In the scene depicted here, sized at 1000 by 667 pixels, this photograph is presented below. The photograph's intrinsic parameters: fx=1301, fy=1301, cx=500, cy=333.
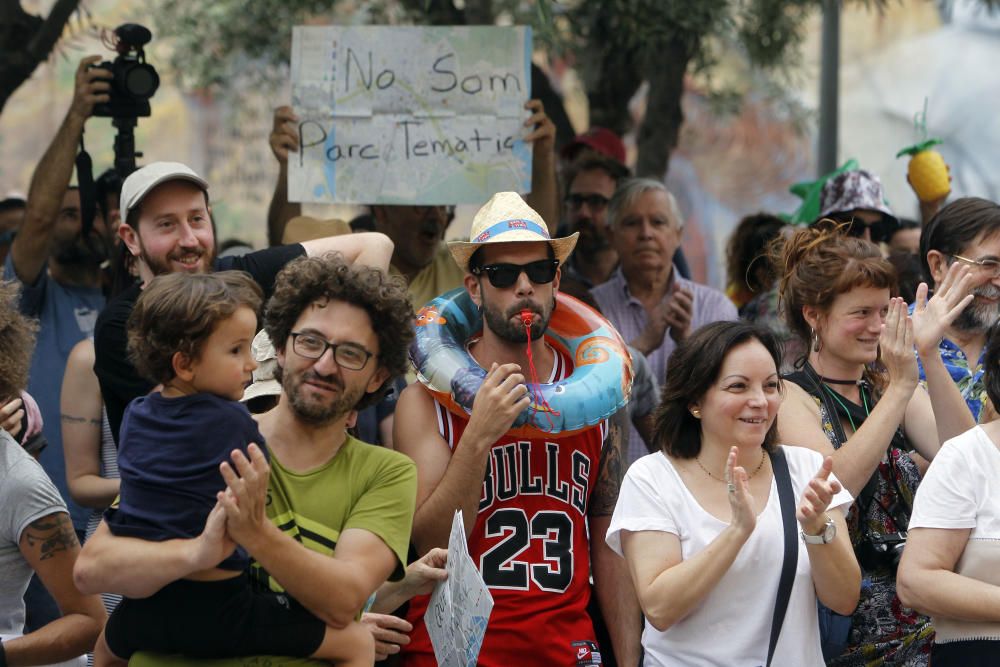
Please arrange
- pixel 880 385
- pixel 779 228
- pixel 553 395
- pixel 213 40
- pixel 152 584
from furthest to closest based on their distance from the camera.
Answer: pixel 213 40, pixel 779 228, pixel 880 385, pixel 553 395, pixel 152 584

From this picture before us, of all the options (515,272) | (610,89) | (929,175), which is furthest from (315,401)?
(610,89)

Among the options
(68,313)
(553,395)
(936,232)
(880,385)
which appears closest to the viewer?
(553,395)

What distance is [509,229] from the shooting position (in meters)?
4.02

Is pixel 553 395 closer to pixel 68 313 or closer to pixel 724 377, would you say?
pixel 724 377

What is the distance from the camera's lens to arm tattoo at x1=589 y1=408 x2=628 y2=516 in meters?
4.03

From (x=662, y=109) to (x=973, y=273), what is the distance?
12.7ft

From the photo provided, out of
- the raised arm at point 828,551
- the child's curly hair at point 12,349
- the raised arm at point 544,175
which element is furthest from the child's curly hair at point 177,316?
the raised arm at point 544,175

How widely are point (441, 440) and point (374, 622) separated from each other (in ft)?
2.02

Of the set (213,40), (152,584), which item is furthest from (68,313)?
(213,40)

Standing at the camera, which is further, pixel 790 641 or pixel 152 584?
pixel 790 641

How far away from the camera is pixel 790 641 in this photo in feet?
11.3

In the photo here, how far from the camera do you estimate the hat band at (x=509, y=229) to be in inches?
158

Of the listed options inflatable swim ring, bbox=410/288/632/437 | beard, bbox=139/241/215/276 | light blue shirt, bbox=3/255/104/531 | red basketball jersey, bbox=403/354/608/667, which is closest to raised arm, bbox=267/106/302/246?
light blue shirt, bbox=3/255/104/531

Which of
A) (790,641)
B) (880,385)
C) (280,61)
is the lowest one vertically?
(790,641)
